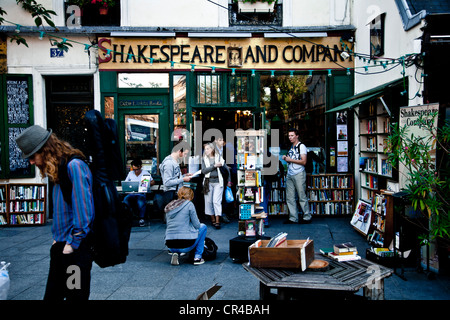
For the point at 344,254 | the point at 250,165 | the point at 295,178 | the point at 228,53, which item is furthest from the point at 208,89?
the point at 344,254

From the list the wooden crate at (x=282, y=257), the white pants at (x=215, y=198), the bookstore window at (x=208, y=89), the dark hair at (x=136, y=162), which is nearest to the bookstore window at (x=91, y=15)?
the bookstore window at (x=208, y=89)

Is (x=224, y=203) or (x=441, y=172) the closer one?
(x=441, y=172)

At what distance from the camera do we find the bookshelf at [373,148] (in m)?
7.75

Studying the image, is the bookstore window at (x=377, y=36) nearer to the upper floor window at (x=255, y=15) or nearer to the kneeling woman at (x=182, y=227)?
the upper floor window at (x=255, y=15)

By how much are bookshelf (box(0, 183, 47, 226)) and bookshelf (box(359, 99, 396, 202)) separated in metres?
7.67

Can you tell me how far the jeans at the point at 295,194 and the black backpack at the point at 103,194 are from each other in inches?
243

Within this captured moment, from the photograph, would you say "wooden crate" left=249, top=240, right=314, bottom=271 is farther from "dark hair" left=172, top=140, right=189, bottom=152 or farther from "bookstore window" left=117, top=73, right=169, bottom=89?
"bookstore window" left=117, top=73, right=169, bottom=89

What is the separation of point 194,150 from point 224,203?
1.65 metres

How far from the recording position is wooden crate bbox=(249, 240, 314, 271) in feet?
11.8

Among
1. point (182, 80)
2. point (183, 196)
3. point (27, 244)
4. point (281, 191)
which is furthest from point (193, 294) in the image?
point (182, 80)

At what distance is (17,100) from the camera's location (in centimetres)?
961

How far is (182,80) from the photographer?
33.0 ft

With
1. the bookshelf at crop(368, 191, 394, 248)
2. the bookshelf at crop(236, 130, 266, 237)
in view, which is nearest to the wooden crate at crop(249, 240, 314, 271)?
the bookshelf at crop(368, 191, 394, 248)

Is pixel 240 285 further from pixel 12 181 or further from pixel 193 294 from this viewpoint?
pixel 12 181
